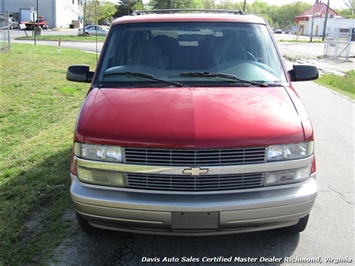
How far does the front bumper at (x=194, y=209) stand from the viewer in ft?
9.45

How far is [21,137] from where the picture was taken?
22.6ft

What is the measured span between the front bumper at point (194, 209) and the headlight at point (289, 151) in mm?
236

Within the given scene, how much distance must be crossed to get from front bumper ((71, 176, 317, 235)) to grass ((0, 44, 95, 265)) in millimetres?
748

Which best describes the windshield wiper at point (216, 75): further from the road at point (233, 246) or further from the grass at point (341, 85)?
the grass at point (341, 85)

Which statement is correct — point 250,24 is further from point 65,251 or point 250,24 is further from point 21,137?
point 21,137

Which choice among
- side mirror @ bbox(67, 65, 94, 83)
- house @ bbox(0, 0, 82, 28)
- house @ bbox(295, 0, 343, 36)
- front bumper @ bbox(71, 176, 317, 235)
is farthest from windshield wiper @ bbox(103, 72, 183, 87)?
house @ bbox(295, 0, 343, 36)

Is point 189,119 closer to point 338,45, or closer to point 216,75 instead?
point 216,75

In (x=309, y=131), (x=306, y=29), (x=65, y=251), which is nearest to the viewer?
(x=309, y=131)

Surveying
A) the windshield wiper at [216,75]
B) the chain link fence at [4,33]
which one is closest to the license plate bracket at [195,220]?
the windshield wiper at [216,75]

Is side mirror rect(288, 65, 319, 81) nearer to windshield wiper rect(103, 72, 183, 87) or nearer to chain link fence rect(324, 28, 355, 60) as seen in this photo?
windshield wiper rect(103, 72, 183, 87)

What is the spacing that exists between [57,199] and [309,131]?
2.78 metres

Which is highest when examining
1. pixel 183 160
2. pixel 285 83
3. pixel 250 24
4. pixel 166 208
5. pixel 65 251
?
pixel 250 24

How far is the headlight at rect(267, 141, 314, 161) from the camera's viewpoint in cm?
300

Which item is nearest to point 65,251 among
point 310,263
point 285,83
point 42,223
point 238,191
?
point 42,223
